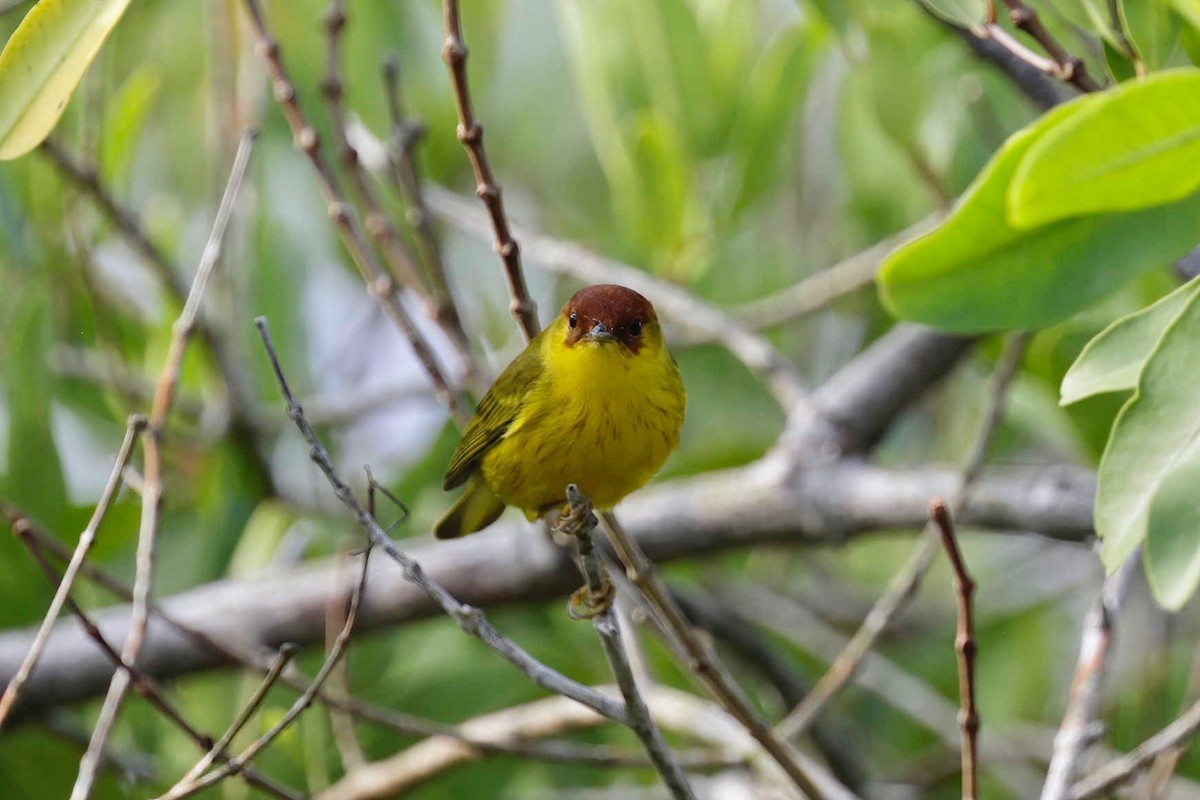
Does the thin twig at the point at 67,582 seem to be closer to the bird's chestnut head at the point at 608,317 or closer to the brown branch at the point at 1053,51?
the bird's chestnut head at the point at 608,317

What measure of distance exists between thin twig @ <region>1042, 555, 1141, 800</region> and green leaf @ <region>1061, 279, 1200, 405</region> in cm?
53

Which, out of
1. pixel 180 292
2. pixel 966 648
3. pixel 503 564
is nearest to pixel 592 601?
pixel 966 648

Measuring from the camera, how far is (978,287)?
222cm

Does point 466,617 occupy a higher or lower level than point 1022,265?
lower

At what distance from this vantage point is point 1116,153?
5.85 ft

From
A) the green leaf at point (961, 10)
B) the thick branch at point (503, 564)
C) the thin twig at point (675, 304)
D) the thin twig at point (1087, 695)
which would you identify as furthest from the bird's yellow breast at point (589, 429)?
the green leaf at point (961, 10)

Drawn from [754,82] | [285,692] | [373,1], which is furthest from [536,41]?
[285,692]

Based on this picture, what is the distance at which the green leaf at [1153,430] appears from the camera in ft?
6.36

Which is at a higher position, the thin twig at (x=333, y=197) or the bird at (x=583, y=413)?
the thin twig at (x=333, y=197)

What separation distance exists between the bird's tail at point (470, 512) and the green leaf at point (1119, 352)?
1763 millimetres

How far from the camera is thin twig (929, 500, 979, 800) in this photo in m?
2.12

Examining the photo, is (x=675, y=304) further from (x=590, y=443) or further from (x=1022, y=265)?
(x=1022, y=265)

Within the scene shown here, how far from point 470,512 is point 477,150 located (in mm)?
1422

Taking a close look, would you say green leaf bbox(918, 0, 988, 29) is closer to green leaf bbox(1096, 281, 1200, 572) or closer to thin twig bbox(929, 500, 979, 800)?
green leaf bbox(1096, 281, 1200, 572)
